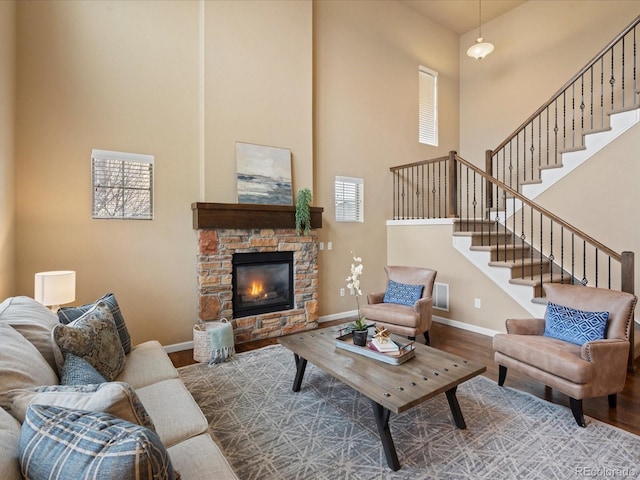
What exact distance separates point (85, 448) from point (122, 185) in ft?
10.9

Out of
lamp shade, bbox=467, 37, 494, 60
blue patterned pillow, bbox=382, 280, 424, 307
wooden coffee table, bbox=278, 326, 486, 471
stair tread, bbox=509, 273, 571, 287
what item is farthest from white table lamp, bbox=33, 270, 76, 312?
lamp shade, bbox=467, 37, 494, 60

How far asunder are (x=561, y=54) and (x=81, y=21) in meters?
6.87

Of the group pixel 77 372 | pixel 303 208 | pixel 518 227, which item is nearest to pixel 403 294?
pixel 303 208

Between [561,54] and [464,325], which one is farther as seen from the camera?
[561,54]

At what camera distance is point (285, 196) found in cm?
450

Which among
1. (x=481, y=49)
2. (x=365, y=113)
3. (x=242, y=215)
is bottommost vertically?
(x=242, y=215)

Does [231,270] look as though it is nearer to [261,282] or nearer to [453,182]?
[261,282]

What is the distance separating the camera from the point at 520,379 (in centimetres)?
304

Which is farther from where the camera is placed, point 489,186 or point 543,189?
point 489,186

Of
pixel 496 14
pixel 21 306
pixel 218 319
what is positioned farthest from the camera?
pixel 496 14

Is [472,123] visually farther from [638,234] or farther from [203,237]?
[203,237]

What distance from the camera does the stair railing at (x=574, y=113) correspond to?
4.61 meters

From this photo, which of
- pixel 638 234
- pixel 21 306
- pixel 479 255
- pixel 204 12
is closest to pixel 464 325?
pixel 479 255

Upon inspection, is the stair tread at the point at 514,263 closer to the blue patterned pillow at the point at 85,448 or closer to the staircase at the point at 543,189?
the staircase at the point at 543,189
